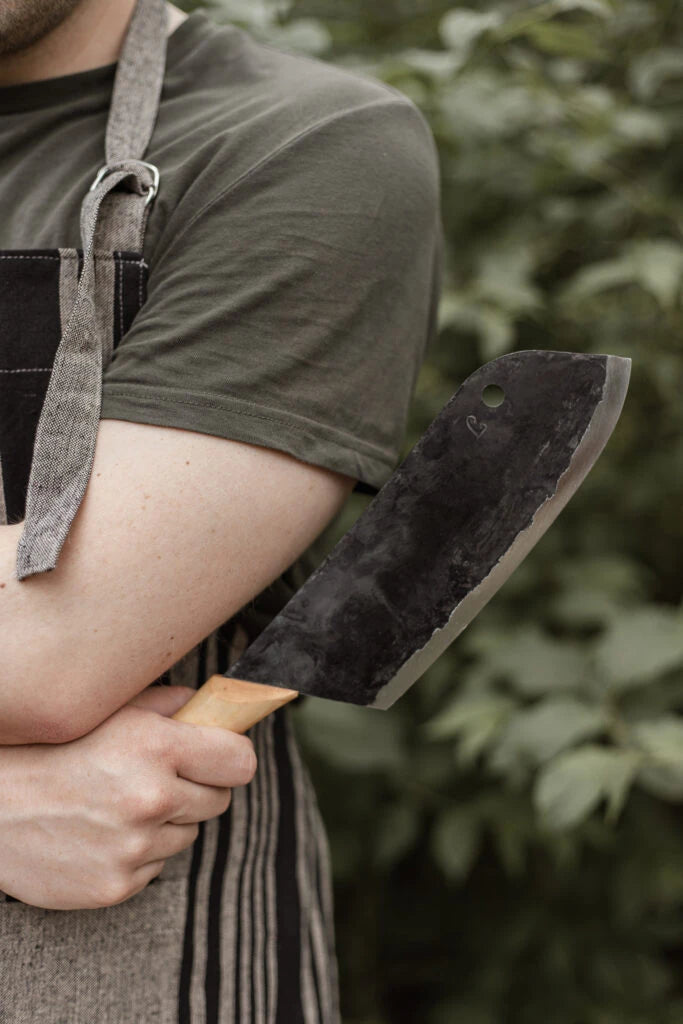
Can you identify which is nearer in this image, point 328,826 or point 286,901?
point 286,901

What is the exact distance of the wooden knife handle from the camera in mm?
766

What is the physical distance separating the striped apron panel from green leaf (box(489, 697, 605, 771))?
352mm

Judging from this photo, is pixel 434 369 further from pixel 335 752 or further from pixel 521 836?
pixel 521 836

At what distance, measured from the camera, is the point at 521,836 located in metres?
1.52

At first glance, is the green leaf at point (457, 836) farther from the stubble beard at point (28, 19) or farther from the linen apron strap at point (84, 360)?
the stubble beard at point (28, 19)

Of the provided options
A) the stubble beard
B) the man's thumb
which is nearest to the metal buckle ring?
the stubble beard

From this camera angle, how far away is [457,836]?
151 centimetres

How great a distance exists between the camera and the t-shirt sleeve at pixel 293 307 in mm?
720

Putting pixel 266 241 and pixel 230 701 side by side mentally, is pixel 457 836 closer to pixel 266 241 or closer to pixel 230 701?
pixel 230 701

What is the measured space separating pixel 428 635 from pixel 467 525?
0.09 meters

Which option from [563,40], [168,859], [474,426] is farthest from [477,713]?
[563,40]

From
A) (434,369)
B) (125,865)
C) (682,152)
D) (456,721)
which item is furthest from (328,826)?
(682,152)

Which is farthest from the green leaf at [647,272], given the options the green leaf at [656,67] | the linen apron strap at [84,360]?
the linen apron strap at [84,360]

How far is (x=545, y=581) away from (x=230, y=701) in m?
0.88
